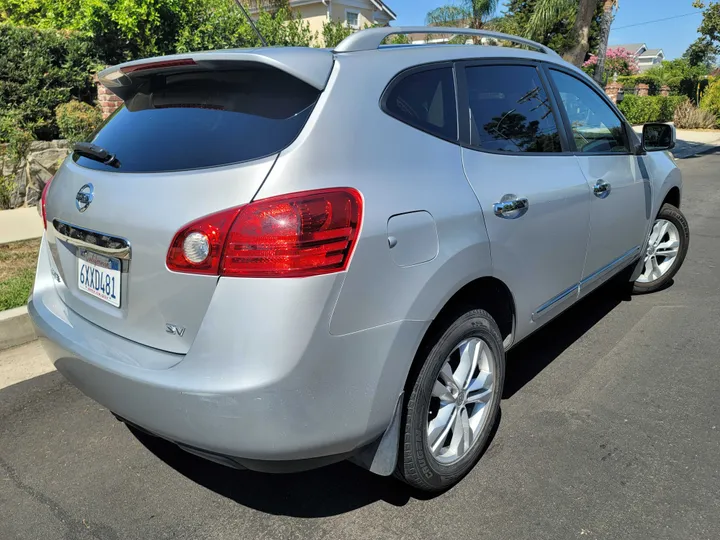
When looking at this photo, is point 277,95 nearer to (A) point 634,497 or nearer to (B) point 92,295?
(B) point 92,295

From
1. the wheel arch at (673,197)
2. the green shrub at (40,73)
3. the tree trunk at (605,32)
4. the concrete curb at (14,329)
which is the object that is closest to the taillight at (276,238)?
the concrete curb at (14,329)

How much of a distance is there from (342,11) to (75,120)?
22610 mm

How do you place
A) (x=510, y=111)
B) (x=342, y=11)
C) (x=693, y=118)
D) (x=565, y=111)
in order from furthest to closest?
(x=342, y=11)
(x=693, y=118)
(x=565, y=111)
(x=510, y=111)

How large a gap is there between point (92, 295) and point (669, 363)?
131 inches

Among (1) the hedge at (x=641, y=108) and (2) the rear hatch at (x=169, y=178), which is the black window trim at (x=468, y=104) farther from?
(1) the hedge at (x=641, y=108)

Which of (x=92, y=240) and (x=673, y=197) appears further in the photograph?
(x=673, y=197)

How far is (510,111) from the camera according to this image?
2.92 m

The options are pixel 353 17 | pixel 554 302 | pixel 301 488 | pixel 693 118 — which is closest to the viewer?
pixel 301 488

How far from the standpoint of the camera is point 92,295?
231 centimetres

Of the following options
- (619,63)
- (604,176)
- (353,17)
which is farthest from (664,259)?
(619,63)

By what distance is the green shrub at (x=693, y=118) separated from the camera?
2423 centimetres

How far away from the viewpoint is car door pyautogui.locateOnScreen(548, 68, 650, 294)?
11.1 feet

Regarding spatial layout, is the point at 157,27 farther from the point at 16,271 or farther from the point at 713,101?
the point at 713,101

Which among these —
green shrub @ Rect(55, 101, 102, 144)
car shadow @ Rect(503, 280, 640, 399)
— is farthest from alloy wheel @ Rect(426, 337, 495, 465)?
green shrub @ Rect(55, 101, 102, 144)
